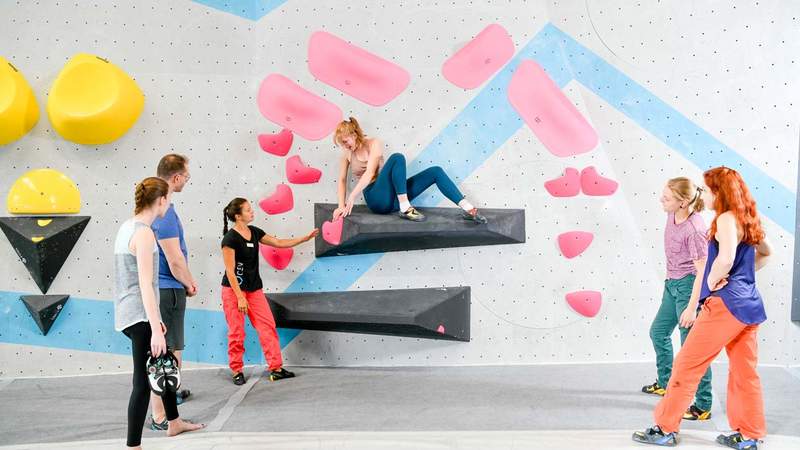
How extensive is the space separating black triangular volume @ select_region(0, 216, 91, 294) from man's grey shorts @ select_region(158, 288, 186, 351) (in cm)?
129

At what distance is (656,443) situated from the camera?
2.93 m

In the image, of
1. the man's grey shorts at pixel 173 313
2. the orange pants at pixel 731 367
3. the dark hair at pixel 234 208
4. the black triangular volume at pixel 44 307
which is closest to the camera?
the orange pants at pixel 731 367

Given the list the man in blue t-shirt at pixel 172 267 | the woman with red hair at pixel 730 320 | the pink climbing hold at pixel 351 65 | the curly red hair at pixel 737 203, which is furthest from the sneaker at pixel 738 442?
the pink climbing hold at pixel 351 65

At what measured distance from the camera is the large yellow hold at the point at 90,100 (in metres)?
4.06

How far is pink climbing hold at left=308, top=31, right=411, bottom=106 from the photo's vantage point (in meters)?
4.29

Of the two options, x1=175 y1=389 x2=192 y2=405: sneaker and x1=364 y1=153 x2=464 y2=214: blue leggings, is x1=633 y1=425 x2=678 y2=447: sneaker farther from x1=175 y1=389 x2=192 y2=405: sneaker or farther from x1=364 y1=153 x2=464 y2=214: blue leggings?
x1=175 y1=389 x2=192 y2=405: sneaker

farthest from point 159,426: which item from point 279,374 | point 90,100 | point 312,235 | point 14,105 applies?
point 14,105

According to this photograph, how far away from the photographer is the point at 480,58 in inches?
168

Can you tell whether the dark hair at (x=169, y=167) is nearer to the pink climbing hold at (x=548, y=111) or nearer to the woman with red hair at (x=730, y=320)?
the pink climbing hold at (x=548, y=111)

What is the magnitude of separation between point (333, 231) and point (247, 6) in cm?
148

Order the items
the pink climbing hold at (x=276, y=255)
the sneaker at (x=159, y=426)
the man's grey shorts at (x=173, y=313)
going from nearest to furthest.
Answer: the sneaker at (x=159, y=426), the man's grey shorts at (x=173, y=313), the pink climbing hold at (x=276, y=255)

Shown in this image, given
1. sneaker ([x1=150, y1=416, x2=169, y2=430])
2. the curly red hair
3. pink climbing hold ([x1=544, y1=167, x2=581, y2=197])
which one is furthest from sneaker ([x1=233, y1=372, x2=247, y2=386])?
the curly red hair

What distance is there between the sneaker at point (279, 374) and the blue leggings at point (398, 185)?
1097 mm

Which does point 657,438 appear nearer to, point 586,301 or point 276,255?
point 586,301
